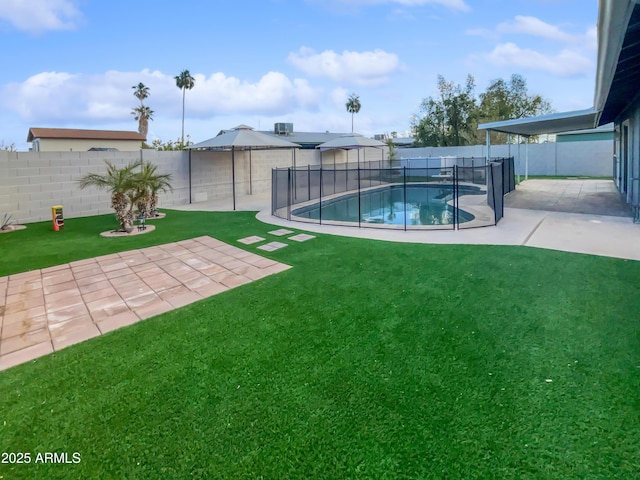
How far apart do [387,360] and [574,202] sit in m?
10.5

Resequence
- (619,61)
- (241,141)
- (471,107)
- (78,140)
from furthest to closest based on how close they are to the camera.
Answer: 1. (78,140)
2. (471,107)
3. (241,141)
4. (619,61)

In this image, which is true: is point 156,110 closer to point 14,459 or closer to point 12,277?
point 12,277

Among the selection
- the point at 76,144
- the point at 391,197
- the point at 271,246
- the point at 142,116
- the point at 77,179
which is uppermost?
the point at 142,116

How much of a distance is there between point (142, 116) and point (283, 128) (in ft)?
73.4

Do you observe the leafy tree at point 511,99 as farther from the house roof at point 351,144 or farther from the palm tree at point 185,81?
the palm tree at point 185,81

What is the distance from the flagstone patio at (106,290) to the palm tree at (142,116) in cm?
4224

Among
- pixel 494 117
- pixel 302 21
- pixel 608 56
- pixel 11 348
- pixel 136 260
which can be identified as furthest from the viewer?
pixel 494 117

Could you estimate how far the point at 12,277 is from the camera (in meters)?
5.09

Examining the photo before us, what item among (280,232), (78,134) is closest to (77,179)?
(280,232)

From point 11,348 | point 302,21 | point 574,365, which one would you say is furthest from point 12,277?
point 302,21

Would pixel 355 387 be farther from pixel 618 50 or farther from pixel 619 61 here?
pixel 619 61

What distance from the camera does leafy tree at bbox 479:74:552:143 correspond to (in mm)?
28062

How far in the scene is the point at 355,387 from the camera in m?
2.56

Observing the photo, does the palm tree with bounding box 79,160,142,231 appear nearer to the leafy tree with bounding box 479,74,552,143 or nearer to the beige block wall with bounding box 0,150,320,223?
Answer: the beige block wall with bounding box 0,150,320,223
